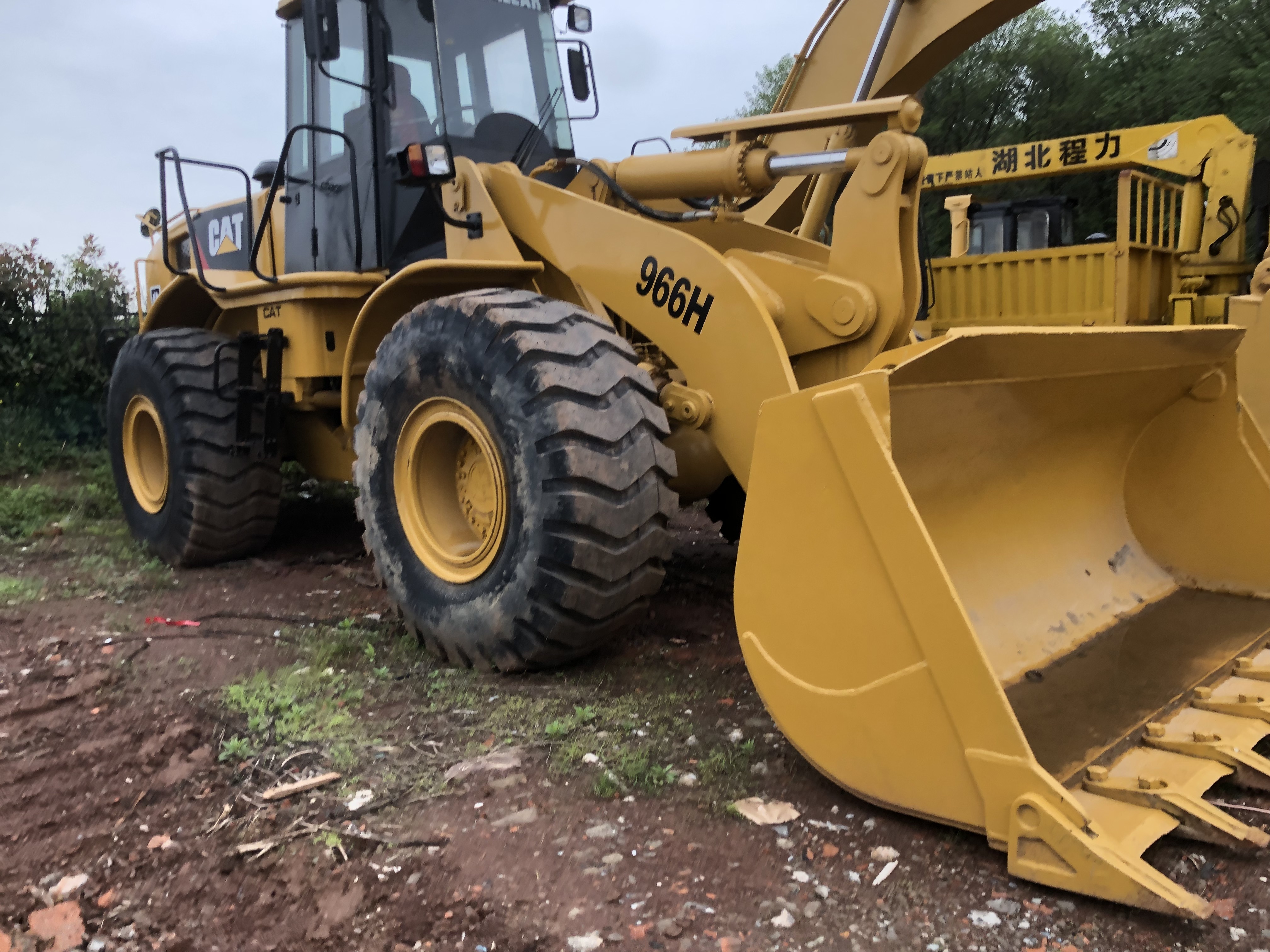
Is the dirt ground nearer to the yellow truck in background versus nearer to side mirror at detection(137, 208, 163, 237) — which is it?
side mirror at detection(137, 208, 163, 237)

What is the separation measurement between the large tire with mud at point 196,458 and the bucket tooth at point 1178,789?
4.42 metres

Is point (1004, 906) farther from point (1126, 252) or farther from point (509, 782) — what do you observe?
point (1126, 252)

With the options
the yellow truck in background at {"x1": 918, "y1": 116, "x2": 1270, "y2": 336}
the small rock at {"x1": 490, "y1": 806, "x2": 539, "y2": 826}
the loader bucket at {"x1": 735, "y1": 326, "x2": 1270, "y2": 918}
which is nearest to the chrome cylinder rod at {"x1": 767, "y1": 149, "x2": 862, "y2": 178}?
the loader bucket at {"x1": 735, "y1": 326, "x2": 1270, "y2": 918}

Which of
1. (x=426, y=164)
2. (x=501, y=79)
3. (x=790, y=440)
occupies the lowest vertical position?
(x=790, y=440)

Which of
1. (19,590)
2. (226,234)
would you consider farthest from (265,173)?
(19,590)

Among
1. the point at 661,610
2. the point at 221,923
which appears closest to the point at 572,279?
the point at 661,610

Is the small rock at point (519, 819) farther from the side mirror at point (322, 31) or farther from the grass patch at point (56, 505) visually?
the grass patch at point (56, 505)

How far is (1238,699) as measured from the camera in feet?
8.80

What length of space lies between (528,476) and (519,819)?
3.75 ft

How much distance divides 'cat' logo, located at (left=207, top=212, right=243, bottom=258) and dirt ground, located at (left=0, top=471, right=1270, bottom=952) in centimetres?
300

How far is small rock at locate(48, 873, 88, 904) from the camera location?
231cm

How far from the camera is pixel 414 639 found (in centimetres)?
390

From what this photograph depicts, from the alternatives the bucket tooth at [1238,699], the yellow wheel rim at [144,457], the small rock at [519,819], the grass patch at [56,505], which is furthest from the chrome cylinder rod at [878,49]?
the grass patch at [56,505]

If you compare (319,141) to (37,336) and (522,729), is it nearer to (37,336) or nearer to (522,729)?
(522,729)
